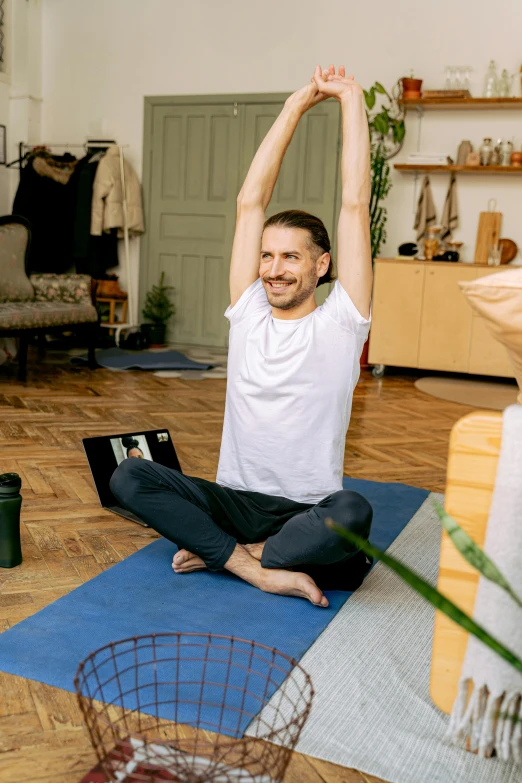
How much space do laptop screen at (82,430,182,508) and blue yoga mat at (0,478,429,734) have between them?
20.6 inches

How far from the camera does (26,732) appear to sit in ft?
4.76

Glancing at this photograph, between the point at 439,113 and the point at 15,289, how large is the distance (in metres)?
3.50

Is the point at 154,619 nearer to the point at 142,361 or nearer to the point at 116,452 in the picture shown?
the point at 116,452

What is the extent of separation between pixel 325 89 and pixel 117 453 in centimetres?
142

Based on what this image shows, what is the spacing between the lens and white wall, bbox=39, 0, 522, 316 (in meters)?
6.20

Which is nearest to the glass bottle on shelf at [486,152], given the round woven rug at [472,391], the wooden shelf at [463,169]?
the wooden shelf at [463,169]

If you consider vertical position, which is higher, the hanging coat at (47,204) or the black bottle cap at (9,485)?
the hanging coat at (47,204)

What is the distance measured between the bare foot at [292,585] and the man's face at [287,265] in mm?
698

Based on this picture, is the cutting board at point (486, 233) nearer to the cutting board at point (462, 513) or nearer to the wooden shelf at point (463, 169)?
the wooden shelf at point (463, 169)

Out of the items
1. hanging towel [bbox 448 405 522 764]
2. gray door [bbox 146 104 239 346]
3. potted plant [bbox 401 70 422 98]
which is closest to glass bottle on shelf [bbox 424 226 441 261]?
potted plant [bbox 401 70 422 98]

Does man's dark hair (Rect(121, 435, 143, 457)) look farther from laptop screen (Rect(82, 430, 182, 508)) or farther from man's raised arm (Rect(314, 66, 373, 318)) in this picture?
man's raised arm (Rect(314, 66, 373, 318))

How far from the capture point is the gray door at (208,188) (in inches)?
267

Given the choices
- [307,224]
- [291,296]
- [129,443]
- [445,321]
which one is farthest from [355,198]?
[445,321]

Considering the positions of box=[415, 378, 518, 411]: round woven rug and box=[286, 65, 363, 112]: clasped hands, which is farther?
box=[415, 378, 518, 411]: round woven rug
